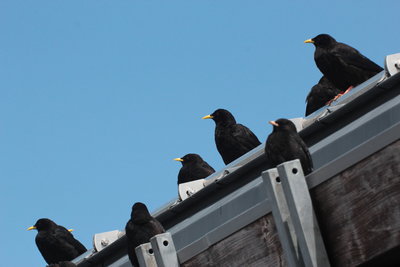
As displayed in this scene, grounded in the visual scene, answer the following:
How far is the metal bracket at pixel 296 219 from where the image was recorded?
3.07 meters

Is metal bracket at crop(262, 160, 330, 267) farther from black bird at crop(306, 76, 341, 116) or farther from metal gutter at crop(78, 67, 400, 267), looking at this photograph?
black bird at crop(306, 76, 341, 116)

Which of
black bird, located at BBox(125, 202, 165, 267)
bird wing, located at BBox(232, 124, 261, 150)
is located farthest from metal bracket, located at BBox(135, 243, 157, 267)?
bird wing, located at BBox(232, 124, 261, 150)

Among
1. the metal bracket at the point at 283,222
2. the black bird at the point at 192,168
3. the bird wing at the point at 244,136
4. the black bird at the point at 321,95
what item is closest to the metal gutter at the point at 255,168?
the metal bracket at the point at 283,222

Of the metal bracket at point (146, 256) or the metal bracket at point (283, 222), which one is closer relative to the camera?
the metal bracket at point (283, 222)

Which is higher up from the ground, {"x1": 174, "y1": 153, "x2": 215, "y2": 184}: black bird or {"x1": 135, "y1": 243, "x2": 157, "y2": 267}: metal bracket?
{"x1": 174, "y1": 153, "x2": 215, "y2": 184}: black bird

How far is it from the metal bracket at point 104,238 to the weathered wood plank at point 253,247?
5.52 meters

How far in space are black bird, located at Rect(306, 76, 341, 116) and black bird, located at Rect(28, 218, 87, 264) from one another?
4.67 metres

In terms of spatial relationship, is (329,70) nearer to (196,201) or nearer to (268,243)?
(196,201)

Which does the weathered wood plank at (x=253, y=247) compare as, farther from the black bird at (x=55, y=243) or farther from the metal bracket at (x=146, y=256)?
the black bird at (x=55, y=243)

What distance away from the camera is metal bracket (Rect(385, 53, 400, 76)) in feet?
21.8

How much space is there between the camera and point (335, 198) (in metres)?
3.06

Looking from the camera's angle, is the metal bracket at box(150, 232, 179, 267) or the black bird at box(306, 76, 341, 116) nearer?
the metal bracket at box(150, 232, 179, 267)

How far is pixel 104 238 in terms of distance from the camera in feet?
30.1

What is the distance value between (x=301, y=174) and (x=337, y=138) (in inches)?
121
